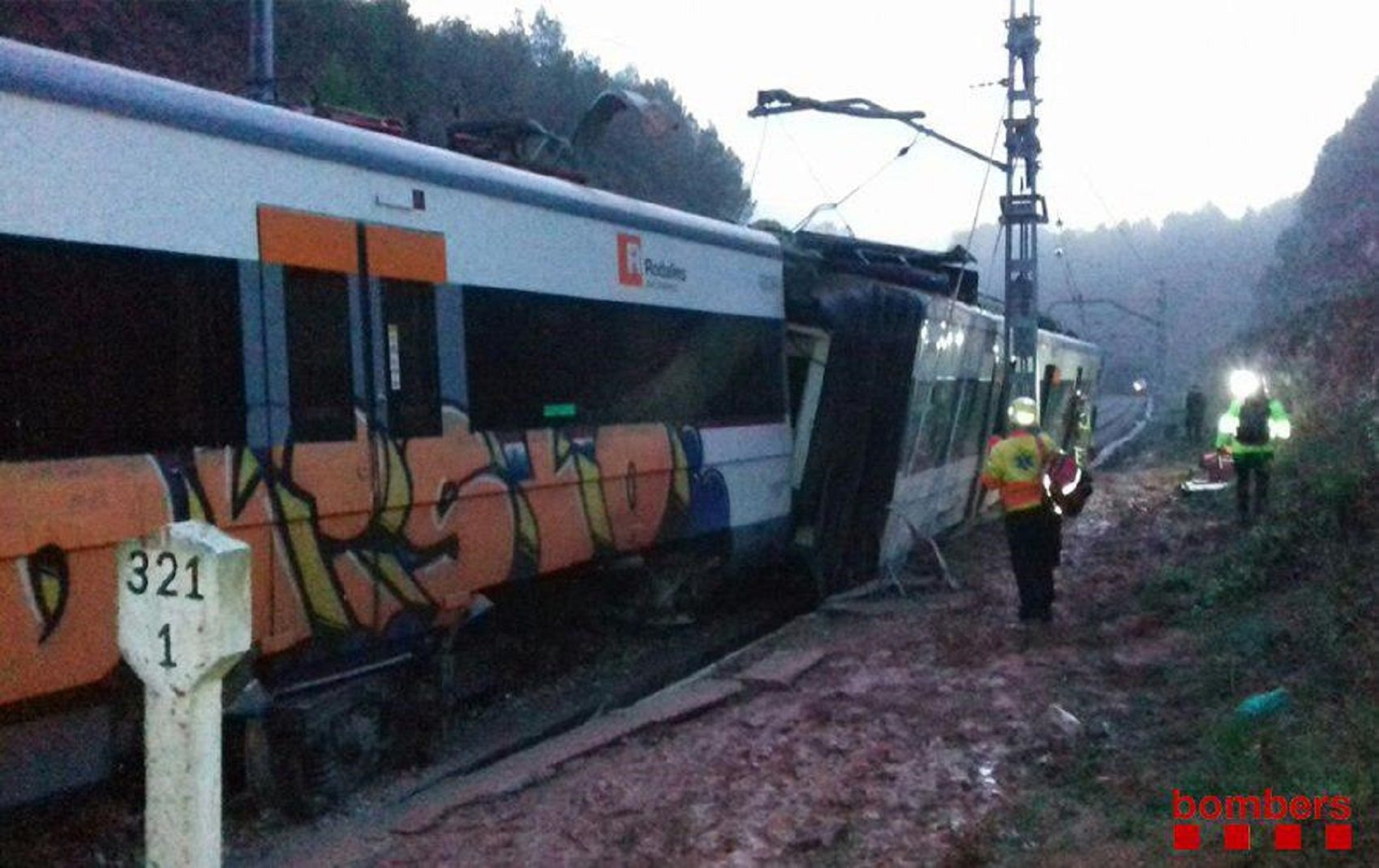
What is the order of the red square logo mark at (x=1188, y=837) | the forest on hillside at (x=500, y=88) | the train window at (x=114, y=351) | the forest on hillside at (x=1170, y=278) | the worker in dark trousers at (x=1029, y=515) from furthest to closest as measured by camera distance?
1. the forest on hillside at (x=1170, y=278)
2. the forest on hillside at (x=500, y=88)
3. the worker in dark trousers at (x=1029, y=515)
4. the train window at (x=114, y=351)
5. the red square logo mark at (x=1188, y=837)

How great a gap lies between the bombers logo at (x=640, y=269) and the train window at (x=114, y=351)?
3401 millimetres

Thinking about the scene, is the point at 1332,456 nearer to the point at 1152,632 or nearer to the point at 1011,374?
the point at 1152,632

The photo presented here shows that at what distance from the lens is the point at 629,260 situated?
936cm

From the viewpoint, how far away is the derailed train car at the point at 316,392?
5.38m

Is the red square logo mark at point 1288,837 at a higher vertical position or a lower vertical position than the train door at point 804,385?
lower

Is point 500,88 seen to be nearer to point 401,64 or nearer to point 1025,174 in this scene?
point 401,64

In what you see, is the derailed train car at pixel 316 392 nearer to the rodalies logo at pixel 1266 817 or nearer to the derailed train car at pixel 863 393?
the derailed train car at pixel 863 393

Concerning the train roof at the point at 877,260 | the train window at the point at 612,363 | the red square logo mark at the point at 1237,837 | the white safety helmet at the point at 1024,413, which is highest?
the train roof at the point at 877,260

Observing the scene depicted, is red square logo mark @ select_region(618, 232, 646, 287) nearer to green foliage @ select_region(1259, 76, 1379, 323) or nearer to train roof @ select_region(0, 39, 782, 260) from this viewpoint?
train roof @ select_region(0, 39, 782, 260)

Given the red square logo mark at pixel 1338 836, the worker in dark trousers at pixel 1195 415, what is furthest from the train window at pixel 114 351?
the worker in dark trousers at pixel 1195 415

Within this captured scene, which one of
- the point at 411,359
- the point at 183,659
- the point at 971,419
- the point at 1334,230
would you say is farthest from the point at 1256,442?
the point at 1334,230

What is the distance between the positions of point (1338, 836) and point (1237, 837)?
1.05ft

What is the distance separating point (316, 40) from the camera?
3166cm

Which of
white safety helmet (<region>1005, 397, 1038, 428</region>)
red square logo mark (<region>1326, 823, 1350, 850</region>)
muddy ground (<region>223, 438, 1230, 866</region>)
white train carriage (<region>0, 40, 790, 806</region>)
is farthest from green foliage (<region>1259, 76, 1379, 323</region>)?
red square logo mark (<region>1326, 823, 1350, 850</region>)
